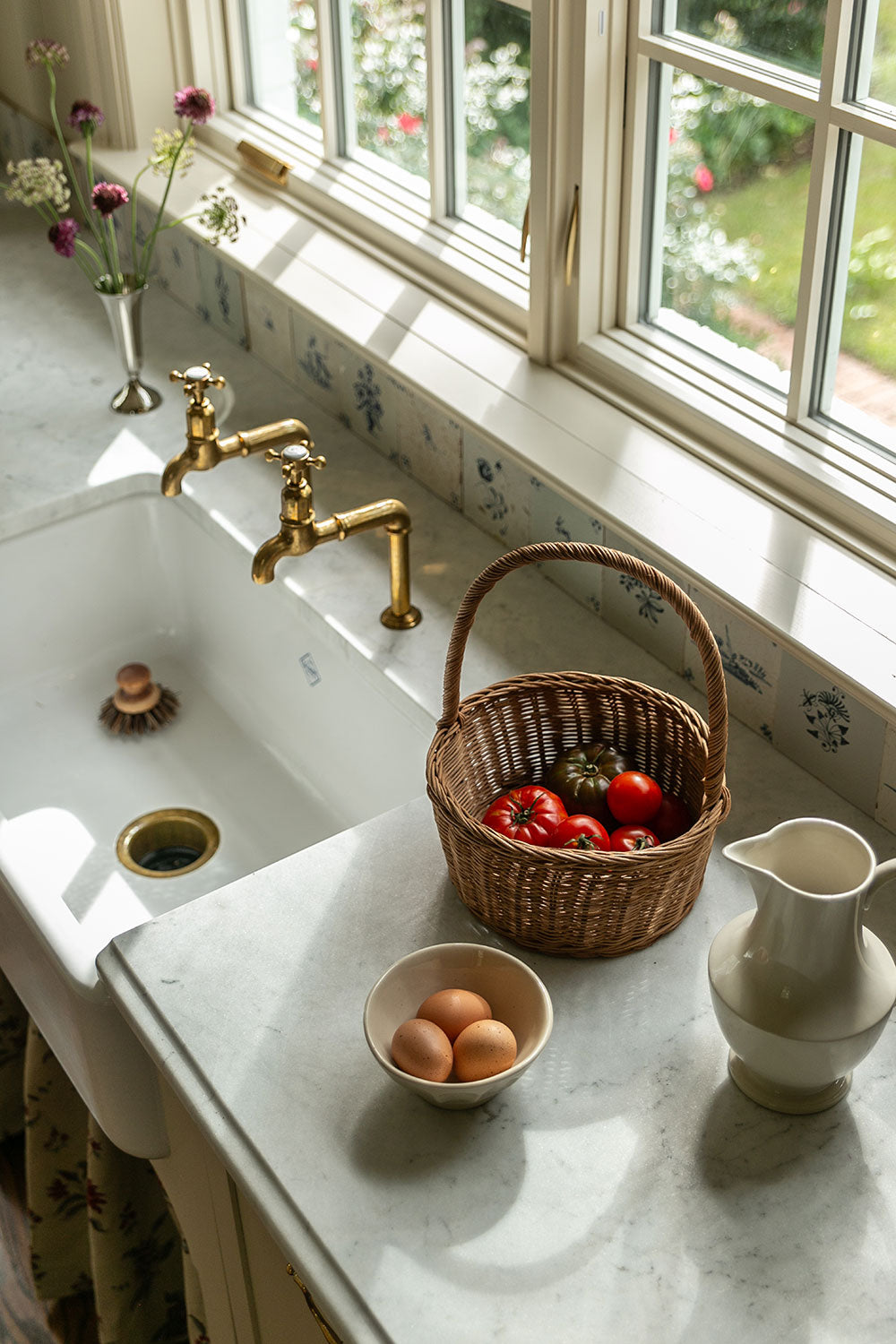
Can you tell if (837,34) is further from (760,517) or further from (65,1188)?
(65,1188)

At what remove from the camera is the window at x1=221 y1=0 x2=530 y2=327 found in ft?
5.33

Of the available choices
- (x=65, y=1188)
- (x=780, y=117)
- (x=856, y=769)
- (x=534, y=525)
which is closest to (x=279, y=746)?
(x=534, y=525)

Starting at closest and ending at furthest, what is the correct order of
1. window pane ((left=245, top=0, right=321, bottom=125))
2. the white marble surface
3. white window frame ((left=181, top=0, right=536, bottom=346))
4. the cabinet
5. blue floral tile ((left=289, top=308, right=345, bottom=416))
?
the white marble surface → the cabinet → white window frame ((left=181, top=0, right=536, bottom=346)) → blue floral tile ((left=289, top=308, right=345, bottom=416)) → window pane ((left=245, top=0, right=321, bottom=125))

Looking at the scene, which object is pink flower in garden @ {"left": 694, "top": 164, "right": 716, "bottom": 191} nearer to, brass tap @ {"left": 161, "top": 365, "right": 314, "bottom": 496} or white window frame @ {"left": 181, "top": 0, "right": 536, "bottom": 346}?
white window frame @ {"left": 181, "top": 0, "right": 536, "bottom": 346}

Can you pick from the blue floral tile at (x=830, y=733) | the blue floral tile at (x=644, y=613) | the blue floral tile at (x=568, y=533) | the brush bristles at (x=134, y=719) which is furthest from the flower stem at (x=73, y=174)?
the blue floral tile at (x=830, y=733)

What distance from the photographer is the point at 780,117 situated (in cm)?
128

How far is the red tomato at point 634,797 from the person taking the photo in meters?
1.12

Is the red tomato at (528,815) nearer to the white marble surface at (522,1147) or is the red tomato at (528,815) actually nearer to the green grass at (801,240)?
the white marble surface at (522,1147)

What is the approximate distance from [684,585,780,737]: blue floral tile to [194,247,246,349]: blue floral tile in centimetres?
94

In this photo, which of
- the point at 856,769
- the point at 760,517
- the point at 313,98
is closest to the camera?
the point at 856,769

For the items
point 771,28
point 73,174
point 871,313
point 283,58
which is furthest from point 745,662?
point 73,174

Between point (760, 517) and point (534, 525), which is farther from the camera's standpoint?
point (534, 525)

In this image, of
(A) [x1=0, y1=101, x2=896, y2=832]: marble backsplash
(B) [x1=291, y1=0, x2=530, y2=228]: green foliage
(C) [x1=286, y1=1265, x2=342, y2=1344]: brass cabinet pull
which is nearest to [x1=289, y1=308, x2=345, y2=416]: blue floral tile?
(A) [x1=0, y1=101, x2=896, y2=832]: marble backsplash

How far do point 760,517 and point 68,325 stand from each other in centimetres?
116
